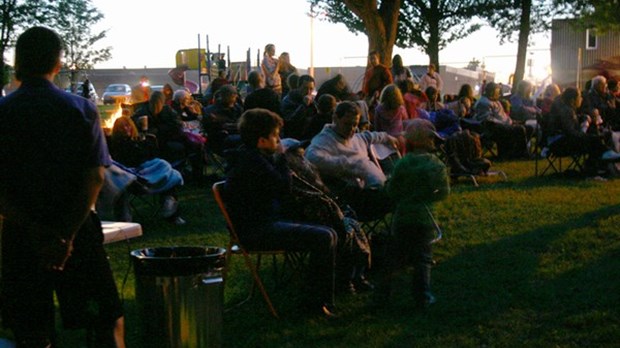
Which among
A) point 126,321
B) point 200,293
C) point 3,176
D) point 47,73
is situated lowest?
point 126,321

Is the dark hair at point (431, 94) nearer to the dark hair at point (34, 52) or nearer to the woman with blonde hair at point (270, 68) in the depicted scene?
the woman with blonde hair at point (270, 68)

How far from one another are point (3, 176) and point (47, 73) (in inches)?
16.9

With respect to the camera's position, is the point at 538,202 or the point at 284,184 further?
the point at 538,202

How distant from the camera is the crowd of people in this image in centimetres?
315

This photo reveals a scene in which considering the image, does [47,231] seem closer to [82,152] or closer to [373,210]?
[82,152]

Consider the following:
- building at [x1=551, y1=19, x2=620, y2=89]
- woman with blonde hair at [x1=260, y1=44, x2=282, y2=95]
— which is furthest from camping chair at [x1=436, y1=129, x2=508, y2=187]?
building at [x1=551, y1=19, x2=620, y2=89]

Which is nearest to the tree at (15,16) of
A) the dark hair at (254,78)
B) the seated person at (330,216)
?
the dark hair at (254,78)

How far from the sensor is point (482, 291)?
5.81 m

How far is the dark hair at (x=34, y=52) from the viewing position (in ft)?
10.2

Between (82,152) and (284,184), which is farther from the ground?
(82,152)

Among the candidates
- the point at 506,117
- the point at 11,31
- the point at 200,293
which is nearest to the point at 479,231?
the point at 200,293

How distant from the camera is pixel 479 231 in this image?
7.94m

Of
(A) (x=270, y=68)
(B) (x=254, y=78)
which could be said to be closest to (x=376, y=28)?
(A) (x=270, y=68)

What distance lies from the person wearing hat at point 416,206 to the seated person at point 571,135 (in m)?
6.60
